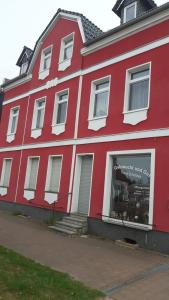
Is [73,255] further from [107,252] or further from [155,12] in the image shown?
[155,12]

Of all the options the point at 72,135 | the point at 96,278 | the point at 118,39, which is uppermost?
the point at 118,39

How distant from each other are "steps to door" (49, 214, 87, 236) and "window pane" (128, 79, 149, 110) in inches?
180

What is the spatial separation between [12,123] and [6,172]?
117 inches

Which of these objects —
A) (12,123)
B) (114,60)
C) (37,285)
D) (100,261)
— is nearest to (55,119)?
(114,60)

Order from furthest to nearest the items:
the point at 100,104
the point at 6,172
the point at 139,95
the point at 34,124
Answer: the point at 6,172 < the point at 34,124 < the point at 100,104 < the point at 139,95

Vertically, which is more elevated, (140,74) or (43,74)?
(43,74)

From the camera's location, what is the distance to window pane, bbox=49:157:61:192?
15005mm

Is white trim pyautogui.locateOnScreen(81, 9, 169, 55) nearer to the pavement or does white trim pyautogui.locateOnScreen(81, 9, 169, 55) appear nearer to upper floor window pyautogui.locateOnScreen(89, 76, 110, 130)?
upper floor window pyautogui.locateOnScreen(89, 76, 110, 130)

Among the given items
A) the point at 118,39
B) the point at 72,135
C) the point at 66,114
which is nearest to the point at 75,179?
the point at 72,135

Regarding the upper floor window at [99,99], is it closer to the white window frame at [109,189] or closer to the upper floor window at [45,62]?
the white window frame at [109,189]

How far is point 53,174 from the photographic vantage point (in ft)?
50.5

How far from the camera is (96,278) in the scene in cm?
700

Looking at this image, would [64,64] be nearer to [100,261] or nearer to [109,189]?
[109,189]

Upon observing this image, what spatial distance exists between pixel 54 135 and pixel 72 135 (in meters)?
1.47
